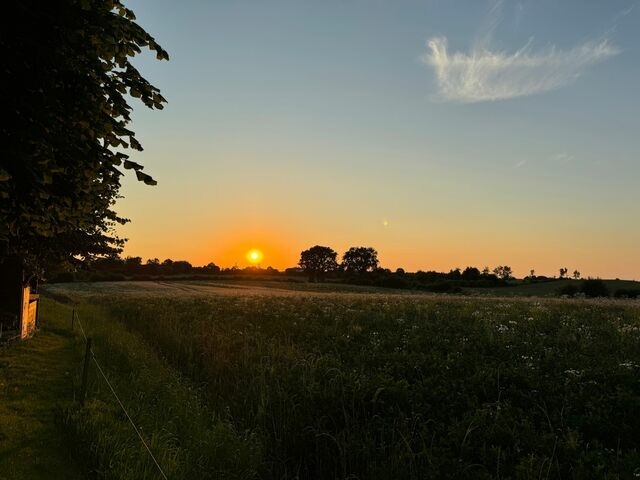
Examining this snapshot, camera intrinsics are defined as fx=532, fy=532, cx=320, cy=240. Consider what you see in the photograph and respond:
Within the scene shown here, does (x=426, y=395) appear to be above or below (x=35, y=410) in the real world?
above

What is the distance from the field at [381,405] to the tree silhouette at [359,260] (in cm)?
15137

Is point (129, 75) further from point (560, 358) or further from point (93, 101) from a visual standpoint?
point (560, 358)

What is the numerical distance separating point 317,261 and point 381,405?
6069 inches

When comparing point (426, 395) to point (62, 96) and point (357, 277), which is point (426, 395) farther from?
point (357, 277)

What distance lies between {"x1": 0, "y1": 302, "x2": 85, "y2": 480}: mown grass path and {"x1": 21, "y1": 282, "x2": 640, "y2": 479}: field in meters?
0.42

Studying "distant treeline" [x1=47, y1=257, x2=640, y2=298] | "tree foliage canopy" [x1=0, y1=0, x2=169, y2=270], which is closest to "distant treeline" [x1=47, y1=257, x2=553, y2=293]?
"distant treeline" [x1=47, y1=257, x2=640, y2=298]

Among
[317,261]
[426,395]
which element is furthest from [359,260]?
[426,395]

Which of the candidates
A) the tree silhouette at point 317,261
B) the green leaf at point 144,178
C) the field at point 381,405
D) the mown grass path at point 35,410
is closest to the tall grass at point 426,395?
the field at point 381,405

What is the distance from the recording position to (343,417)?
1084cm

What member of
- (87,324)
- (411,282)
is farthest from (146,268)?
(87,324)

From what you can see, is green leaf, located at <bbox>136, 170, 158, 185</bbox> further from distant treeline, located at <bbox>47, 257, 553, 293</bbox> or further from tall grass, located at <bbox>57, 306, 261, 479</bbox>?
distant treeline, located at <bbox>47, 257, 553, 293</bbox>

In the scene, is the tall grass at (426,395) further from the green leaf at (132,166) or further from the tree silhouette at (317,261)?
the tree silhouette at (317,261)

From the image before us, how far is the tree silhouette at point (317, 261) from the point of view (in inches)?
6501

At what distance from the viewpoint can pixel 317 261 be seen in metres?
165
